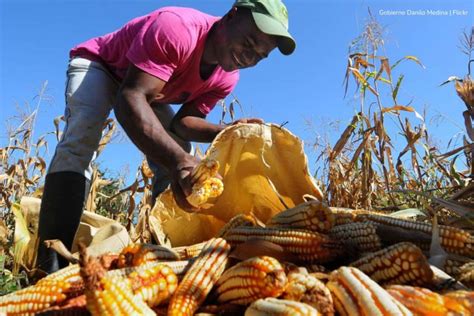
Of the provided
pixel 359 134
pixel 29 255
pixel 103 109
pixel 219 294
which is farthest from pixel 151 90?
pixel 359 134

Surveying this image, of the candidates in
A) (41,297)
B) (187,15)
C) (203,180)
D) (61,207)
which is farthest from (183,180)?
(187,15)

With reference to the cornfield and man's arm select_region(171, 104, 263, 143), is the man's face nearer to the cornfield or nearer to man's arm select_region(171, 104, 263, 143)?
man's arm select_region(171, 104, 263, 143)

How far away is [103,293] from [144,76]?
1.87 meters

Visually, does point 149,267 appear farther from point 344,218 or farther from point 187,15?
point 187,15

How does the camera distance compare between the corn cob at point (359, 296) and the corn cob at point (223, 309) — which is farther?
the corn cob at point (223, 309)

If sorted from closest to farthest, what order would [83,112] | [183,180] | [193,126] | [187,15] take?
[183,180]
[83,112]
[187,15]
[193,126]

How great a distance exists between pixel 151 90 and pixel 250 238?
1343mm

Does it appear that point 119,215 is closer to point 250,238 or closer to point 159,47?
point 159,47

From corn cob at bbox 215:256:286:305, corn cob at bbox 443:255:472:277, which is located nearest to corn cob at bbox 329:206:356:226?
corn cob at bbox 443:255:472:277

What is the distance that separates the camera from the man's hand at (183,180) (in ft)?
7.18

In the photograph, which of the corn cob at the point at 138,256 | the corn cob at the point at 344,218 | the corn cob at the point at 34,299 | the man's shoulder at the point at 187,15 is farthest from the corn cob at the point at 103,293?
the man's shoulder at the point at 187,15

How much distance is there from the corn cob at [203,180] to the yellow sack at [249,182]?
1.55 feet

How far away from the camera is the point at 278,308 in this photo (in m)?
1.18

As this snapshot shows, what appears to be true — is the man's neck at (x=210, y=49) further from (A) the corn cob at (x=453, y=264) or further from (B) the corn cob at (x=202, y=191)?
(A) the corn cob at (x=453, y=264)
